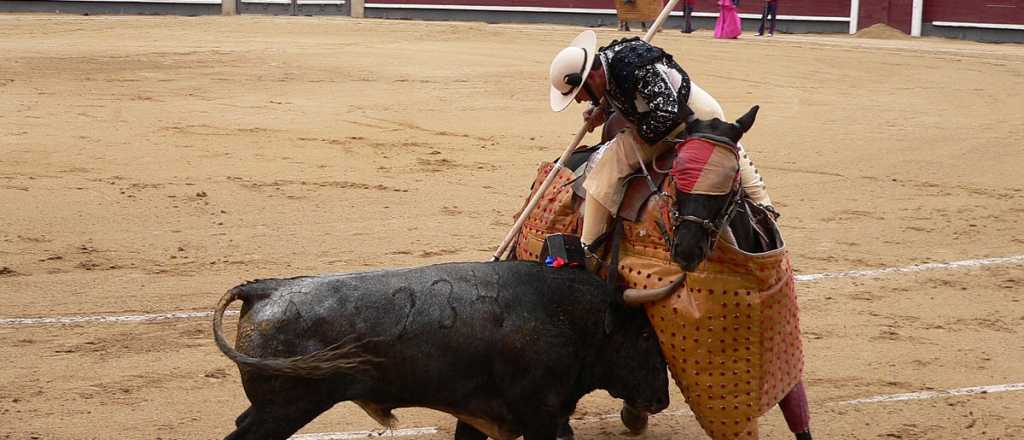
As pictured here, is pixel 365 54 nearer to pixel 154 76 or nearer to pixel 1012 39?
pixel 154 76

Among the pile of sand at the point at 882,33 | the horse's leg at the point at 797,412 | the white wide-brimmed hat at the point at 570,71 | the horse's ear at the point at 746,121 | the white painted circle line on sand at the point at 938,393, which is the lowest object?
the white painted circle line on sand at the point at 938,393

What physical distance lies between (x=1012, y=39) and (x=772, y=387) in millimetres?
18672

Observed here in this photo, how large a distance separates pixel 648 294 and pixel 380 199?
4.79m

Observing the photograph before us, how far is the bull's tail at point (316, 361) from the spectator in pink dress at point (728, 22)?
58.5 ft

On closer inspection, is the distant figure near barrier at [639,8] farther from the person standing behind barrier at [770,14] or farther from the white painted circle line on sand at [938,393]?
the white painted circle line on sand at [938,393]

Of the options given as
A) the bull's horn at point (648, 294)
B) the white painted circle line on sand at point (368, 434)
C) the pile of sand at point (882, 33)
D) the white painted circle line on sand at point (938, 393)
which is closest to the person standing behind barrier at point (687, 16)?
the pile of sand at point (882, 33)

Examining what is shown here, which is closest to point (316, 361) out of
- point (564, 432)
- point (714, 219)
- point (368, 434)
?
point (714, 219)

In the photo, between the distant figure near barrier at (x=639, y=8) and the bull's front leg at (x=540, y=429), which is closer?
the bull's front leg at (x=540, y=429)

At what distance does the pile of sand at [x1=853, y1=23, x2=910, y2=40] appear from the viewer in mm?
22109

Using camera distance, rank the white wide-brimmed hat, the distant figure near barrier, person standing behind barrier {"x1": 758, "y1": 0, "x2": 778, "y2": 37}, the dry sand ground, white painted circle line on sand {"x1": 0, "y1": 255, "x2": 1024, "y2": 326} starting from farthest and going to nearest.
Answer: person standing behind barrier {"x1": 758, "y1": 0, "x2": 778, "y2": 37}
the distant figure near barrier
white painted circle line on sand {"x1": 0, "y1": 255, "x2": 1024, "y2": 326}
the dry sand ground
the white wide-brimmed hat

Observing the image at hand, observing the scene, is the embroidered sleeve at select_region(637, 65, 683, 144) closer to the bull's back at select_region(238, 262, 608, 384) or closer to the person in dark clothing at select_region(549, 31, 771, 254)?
the person in dark clothing at select_region(549, 31, 771, 254)

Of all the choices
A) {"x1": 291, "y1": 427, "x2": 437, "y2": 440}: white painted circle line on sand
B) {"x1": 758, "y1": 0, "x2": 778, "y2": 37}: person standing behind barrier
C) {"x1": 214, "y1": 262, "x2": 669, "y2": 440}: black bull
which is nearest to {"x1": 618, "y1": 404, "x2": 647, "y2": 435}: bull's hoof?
{"x1": 214, "y1": 262, "x2": 669, "y2": 440}: black bull

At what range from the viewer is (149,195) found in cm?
839

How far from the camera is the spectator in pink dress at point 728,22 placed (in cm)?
2075
